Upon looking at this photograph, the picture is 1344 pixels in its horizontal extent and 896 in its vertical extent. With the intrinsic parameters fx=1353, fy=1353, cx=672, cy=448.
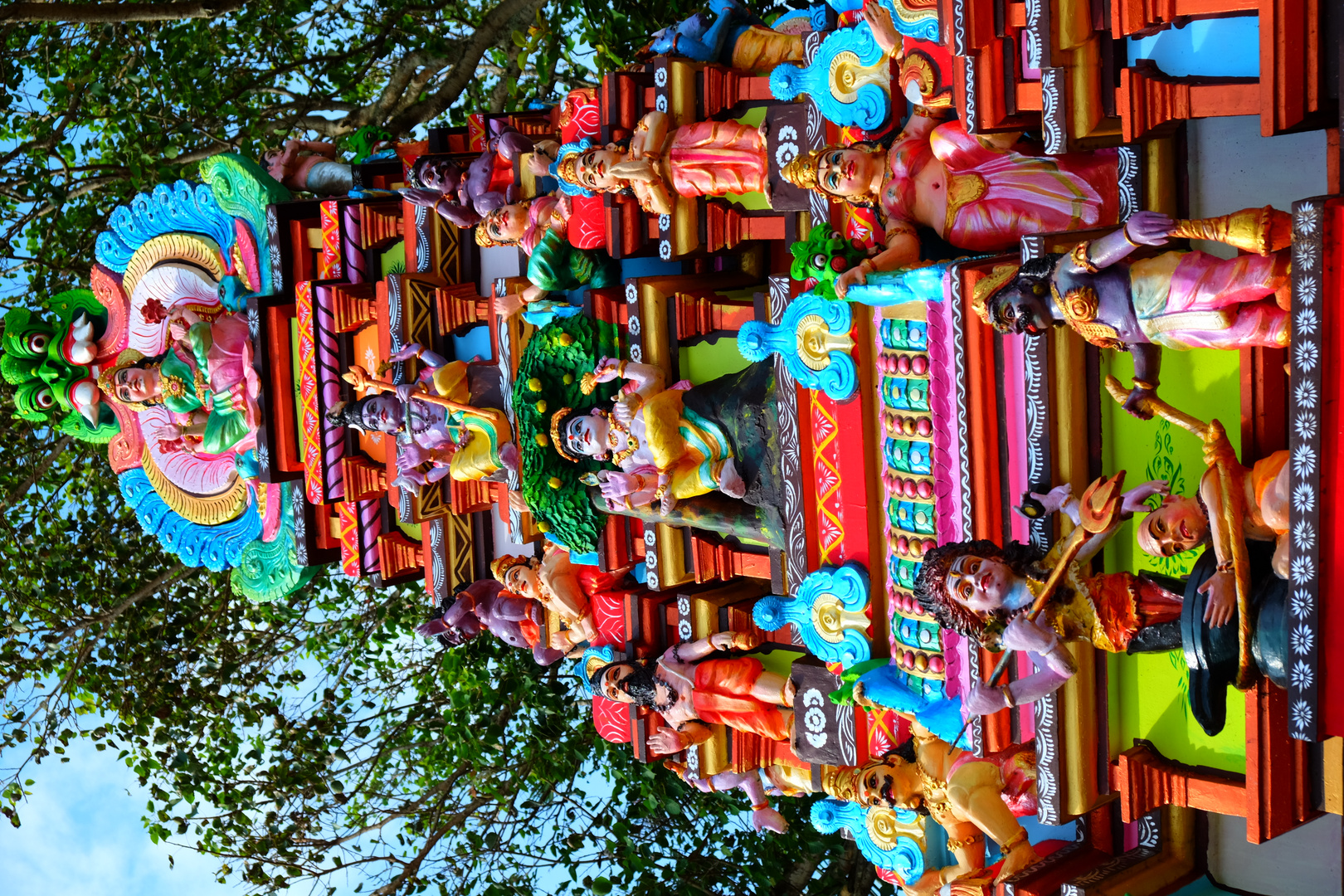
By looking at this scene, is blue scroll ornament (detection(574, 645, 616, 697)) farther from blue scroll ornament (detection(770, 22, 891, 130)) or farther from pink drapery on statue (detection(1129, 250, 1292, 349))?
pink drapery on statue (detection(1129, 250, 1292, 349))

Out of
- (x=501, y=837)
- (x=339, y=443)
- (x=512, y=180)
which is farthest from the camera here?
(x=501, y=837)

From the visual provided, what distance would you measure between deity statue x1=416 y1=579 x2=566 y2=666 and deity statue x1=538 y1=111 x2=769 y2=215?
11.1 ft

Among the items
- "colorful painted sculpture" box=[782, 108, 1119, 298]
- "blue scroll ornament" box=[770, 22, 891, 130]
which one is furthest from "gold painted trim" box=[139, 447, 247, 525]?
"blue scroll ornament" box=[770, 22, 891, 130]

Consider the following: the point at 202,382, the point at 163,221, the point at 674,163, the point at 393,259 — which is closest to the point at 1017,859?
the point at 674,163

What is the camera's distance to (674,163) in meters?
8.65

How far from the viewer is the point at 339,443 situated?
11.2 metres

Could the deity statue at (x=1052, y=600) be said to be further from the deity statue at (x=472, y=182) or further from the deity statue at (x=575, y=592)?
the deity statue at (x=472, y=182)

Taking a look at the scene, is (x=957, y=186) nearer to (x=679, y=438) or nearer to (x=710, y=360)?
(x=710, y=360)

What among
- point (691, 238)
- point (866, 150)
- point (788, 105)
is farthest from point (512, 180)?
point (866, 150)

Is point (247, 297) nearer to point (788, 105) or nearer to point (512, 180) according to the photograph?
point (512, 180)

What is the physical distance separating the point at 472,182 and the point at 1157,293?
18.9 feet

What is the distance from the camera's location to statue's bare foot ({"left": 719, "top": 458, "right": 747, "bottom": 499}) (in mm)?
8570

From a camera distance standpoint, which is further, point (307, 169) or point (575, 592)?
point (307, 169)

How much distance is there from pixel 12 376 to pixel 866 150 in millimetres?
8146
